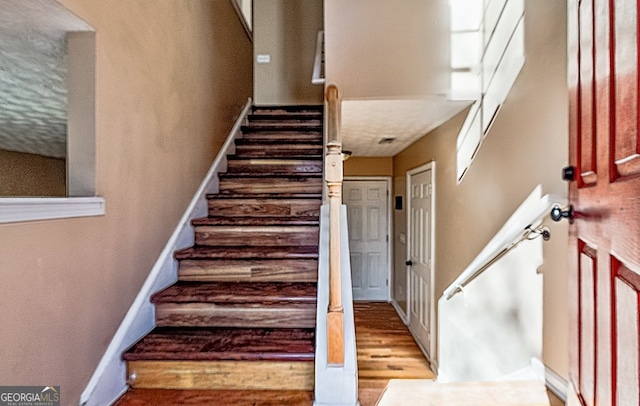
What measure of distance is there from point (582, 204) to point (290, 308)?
1.36 meters

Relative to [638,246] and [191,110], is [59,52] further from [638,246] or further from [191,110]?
[638,246]

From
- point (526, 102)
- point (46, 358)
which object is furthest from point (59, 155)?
point (526, 102)

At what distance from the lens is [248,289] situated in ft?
6.72

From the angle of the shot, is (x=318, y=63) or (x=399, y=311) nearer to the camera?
(x=318, y=63)

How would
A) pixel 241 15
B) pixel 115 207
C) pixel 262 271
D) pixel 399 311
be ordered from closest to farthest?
1. pixel 115 207
2. pixel 262 271
3. pixel 241 15
4. pixel 399 311

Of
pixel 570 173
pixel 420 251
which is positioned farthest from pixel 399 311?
pixel 570 173

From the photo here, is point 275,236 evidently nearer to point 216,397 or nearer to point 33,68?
point 216,397

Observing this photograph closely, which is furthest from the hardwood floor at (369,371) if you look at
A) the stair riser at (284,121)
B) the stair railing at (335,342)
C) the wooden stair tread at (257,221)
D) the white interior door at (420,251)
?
the stair riser at (284,121)

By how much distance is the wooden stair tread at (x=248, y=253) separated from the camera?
2.22 m

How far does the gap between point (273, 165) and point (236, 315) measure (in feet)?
5.28

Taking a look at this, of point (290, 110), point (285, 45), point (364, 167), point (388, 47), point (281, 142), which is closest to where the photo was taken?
point (388, 47)

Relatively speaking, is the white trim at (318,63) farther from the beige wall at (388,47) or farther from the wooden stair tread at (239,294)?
the wooden stair tread at (239,294)

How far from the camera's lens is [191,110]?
8.37ft

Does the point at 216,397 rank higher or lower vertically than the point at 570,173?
lower
